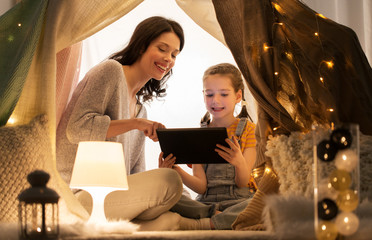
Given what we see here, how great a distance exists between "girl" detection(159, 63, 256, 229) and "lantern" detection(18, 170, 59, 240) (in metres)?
0.95

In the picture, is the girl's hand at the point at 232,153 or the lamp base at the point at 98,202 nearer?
the lamp base at the point at 98,202

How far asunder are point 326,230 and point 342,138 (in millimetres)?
218

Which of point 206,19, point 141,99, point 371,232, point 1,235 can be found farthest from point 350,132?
point 141,99

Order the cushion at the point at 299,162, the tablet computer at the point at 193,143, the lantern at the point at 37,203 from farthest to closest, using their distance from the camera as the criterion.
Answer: the tablet computer at the point at 193,143
the cushion at the point at 299,162
the lantern at the point at 37,203

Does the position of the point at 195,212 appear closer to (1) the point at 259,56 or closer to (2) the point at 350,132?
(1) the point at 259,56

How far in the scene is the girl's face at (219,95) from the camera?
2.77 m

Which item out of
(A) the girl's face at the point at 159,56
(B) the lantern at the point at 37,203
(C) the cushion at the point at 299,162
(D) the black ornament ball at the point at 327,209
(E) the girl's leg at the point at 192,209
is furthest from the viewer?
(A) the girl's face at the point at 159,56

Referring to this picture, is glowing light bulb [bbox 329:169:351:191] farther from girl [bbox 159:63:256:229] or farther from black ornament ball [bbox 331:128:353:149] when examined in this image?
girl [bbox 159:63:256:229]

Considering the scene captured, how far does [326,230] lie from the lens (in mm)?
1307

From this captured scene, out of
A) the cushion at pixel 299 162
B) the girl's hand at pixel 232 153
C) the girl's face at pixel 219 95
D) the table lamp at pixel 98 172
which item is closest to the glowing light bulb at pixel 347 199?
the cushion at pixel 299 162

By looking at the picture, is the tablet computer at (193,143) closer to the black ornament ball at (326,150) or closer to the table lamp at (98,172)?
the table lamp at (98,172)

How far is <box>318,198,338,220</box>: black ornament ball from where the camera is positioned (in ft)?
4.24

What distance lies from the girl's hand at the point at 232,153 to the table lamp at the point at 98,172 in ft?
1.94

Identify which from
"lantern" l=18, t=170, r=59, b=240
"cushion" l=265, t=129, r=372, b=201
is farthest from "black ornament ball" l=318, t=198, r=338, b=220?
"lantern" l=18, t=170, r=59, b=240
